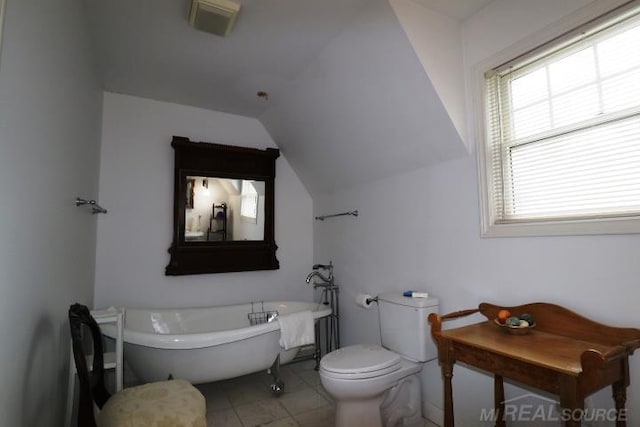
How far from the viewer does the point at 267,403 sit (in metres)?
2.39

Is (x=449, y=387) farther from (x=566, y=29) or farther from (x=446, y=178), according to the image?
(x=566, y=29)

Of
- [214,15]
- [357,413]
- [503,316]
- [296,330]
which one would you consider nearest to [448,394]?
[503,316]

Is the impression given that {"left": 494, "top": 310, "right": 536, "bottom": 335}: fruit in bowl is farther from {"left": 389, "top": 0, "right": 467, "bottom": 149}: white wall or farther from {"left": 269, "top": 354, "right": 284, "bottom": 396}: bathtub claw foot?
{"left": 269, "top": 354, "right": 284, "bottom": 396}: bathtub claw foot

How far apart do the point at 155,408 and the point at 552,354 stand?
5.12ft

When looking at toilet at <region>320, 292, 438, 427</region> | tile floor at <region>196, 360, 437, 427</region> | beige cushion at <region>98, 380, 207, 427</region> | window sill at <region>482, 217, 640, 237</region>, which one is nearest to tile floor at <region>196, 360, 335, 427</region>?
tile floor at <region>196, 360, 437, 427</region>

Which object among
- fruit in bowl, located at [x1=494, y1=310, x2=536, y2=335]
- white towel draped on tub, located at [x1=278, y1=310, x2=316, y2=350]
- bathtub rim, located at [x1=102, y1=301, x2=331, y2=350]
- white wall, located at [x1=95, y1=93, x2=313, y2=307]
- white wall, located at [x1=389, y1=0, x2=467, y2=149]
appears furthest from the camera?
white wall, located at [x1=95, y1=93, x2=313, y2=307]

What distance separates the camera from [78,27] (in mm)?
1772

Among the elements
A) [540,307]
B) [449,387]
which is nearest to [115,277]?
[449,387]

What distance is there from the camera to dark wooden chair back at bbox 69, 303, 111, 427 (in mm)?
1301

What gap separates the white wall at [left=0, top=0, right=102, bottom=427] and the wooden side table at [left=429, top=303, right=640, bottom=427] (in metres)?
1.69

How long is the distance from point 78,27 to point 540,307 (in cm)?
277

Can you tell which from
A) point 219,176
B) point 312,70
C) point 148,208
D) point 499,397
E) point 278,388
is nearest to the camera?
point 499,397

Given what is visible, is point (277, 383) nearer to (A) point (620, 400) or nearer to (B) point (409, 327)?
(B) point (409, 327)

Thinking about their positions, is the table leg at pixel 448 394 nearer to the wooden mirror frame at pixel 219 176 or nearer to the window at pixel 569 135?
the window at pixel 569 135
